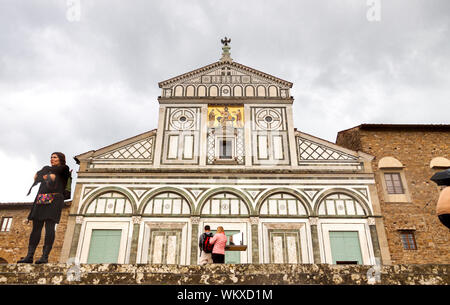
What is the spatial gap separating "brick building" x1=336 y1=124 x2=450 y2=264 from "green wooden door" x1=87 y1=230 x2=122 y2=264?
1362 cm

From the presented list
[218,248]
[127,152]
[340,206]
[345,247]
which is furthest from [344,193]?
[127,152]

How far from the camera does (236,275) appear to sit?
3986 mm

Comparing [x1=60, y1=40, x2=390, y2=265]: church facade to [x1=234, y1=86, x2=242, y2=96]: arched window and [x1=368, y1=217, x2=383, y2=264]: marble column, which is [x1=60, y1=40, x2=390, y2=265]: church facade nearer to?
[x1=368, y1=217, x2=383, y2=264]: marble column

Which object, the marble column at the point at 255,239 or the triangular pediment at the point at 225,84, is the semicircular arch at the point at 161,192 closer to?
the marble column at the point at 255,239

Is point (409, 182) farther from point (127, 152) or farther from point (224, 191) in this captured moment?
point (127, 152)

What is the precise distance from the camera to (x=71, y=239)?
17047 millimetres

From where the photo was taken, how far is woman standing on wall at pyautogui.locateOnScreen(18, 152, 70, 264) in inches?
254

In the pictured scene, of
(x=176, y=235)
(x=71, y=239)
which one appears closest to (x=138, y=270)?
(x=176, y=235)

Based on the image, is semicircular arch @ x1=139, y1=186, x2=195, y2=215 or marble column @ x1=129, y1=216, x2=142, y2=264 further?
semicircular arch @ x1=139, y1=186, x2=195, y2=215

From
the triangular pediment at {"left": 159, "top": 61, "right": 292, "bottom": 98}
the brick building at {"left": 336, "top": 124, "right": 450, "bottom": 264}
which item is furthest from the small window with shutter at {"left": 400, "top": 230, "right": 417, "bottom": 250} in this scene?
the triangular pediment at {"left": 159, "top": 61, "right": 292, "bottom": 98}

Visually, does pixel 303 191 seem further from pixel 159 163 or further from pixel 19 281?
pixel 19 281

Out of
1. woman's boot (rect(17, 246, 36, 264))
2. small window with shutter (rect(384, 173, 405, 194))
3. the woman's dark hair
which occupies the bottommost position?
woman's boot (rect(17, 246, 36, 264))

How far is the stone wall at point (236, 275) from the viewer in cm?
387

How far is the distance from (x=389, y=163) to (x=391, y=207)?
2615 mm
